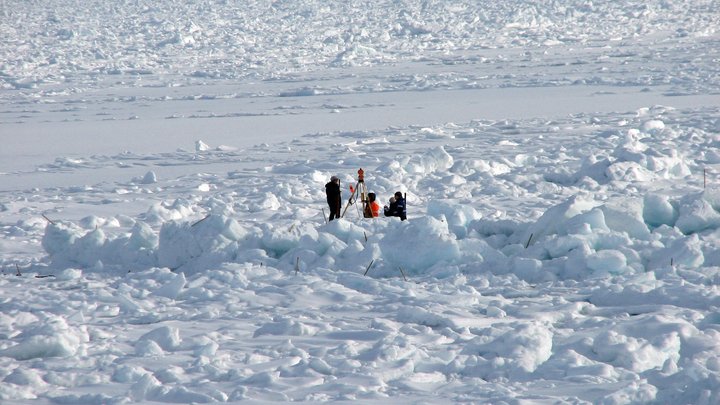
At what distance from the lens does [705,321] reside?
5.46 m

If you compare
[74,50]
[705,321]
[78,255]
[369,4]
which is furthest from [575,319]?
[369,4]

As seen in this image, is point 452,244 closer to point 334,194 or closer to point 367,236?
point 367,236

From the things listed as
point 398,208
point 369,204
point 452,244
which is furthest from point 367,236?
point 369,204

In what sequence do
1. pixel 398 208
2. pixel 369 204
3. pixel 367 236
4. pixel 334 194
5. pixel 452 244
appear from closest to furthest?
1. pixel 452 244
2. pixel 367 236
3. pixel 398 208
4. pixel 334 194
5. pixel 369 204

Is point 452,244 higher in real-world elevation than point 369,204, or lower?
higher

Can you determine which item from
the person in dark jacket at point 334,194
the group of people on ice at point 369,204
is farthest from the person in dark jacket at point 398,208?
the person in dark jacket at point 334,194

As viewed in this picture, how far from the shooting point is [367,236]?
7.91 meters

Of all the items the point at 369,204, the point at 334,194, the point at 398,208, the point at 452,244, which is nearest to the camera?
the point at 452,244

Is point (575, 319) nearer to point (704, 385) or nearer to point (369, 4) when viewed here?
point (704, 385)

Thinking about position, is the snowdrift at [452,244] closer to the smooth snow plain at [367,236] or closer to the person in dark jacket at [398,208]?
the smooth snow plain at [367,236]

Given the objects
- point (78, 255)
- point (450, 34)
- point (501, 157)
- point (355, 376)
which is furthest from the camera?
point (450, 34)

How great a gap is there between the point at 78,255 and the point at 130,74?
23.7 metres

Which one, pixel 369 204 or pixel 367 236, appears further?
pixel 369 204

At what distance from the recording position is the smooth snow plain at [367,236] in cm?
483
